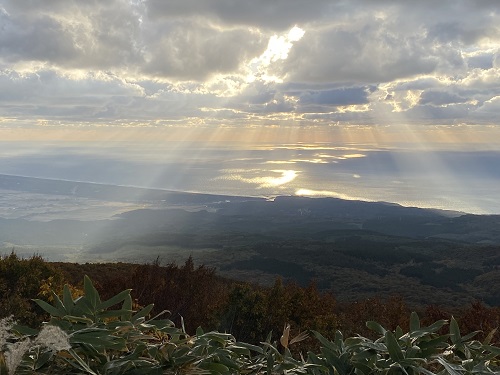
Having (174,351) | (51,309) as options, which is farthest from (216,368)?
(51,309)

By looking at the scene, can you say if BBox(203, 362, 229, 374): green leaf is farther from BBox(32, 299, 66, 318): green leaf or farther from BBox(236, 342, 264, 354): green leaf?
BBox(32, 299, 66, 318): green leaf

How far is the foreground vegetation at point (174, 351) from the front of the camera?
105cm

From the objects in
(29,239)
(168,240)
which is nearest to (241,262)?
(168,240)

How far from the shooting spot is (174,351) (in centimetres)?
114

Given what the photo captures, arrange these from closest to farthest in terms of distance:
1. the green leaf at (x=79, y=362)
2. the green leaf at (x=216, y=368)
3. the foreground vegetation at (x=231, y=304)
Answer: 1. the green leaf at (x=79, y=362)
2. the green leaf at (x=216, y=368)
3. the foreground vegetation at (x=231, y=304)

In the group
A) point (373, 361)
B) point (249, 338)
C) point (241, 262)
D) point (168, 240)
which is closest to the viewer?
point (373, 361)

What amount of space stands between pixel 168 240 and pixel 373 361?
92778 millimetres

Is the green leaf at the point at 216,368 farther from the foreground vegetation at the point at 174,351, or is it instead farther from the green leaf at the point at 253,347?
the green leaf at the point at 253,347

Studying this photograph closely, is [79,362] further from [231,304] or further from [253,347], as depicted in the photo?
[231,304]

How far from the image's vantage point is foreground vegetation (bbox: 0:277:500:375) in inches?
41.2

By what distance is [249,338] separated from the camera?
12.5 meters

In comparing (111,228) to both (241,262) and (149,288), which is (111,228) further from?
(149,288)

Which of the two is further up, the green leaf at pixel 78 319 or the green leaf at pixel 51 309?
the green leaf at pixel 51 309

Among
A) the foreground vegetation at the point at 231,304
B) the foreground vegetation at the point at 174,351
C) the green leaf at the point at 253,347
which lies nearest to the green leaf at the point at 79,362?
the foreground vegetation at the point at 174,351
